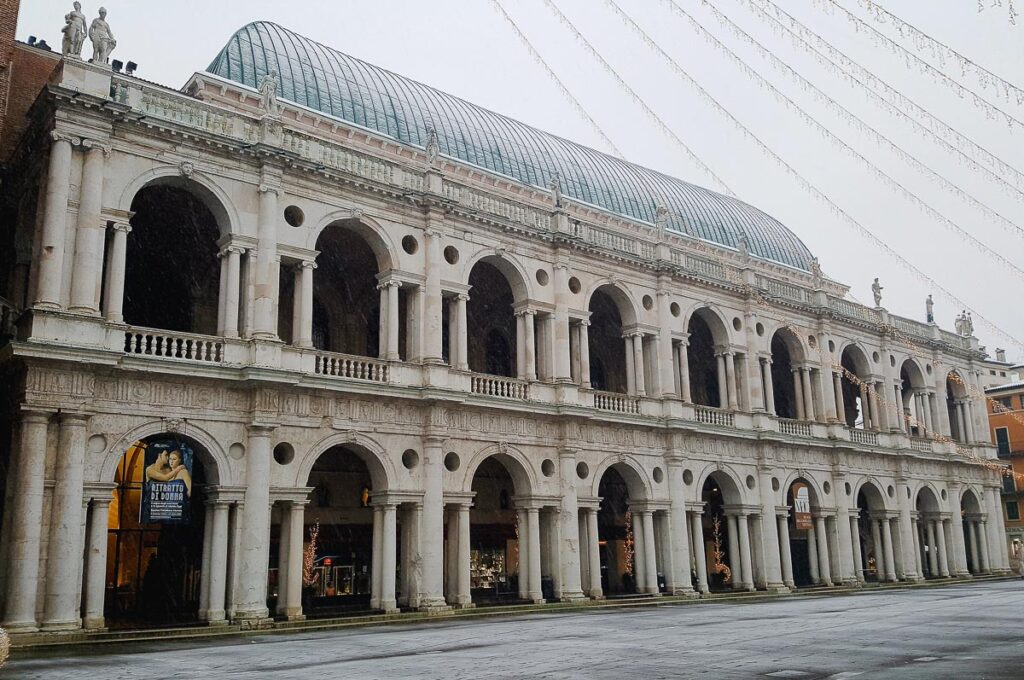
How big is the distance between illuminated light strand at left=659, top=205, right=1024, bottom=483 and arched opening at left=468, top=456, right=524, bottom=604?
13546 millimetres

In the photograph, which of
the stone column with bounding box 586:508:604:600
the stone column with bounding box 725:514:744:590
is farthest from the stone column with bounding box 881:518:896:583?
the stone column with bounding box 586:508:604:600

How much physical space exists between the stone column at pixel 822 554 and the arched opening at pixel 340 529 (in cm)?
2104

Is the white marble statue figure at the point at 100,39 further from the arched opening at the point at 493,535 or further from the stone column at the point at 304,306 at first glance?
the arched opening at the point at 493,535

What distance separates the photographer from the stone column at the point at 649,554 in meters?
34.0

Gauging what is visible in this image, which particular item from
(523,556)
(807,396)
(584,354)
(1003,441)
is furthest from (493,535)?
(1003,441)

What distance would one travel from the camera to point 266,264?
26.2 m

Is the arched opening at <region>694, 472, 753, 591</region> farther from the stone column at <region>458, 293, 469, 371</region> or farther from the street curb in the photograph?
the stone column at <region>458, 293, 469, 371</region>

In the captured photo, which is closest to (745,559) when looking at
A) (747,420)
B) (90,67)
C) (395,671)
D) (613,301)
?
(747,420)

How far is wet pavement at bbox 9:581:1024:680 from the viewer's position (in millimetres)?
12992

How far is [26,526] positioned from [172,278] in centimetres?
1141

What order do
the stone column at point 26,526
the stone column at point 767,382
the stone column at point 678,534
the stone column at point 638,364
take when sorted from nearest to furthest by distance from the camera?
1. the stone column at point 26,526
2. the stone column at point 678,534
3. the stone column at point 638,364
4. the stone column at point 767,382

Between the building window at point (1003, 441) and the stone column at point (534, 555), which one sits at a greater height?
the building window at point (1003, 441)

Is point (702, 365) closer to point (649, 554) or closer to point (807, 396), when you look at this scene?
point (807, 396)

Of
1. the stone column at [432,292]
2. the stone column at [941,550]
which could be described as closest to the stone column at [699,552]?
the stone column at [432,292]
